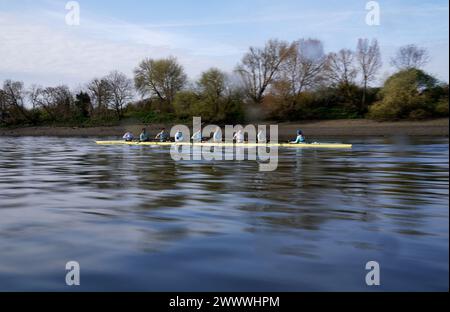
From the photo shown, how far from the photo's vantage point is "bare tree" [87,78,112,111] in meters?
91.1

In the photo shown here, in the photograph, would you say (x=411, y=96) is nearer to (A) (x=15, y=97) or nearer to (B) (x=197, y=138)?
(B) (x=197, y=138)

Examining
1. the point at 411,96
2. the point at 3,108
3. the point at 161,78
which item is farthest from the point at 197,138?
the point at 3,108

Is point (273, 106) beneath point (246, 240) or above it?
above

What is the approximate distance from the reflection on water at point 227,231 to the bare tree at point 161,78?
64.0 meters

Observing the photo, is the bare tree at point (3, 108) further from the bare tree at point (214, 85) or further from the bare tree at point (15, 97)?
the bare tree at point (214, 85)

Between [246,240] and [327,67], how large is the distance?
68.2m

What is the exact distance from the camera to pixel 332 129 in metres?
65.5

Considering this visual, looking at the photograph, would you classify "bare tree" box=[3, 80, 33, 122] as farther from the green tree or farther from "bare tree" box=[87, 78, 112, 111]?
the green tree

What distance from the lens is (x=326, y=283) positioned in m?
7.06

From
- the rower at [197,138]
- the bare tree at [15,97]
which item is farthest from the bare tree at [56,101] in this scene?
the rower at [197,138]

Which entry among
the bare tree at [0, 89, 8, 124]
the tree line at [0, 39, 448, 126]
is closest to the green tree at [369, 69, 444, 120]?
the tree line at [0, 39, 448, 126]

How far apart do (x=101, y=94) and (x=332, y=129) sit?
161 ft
